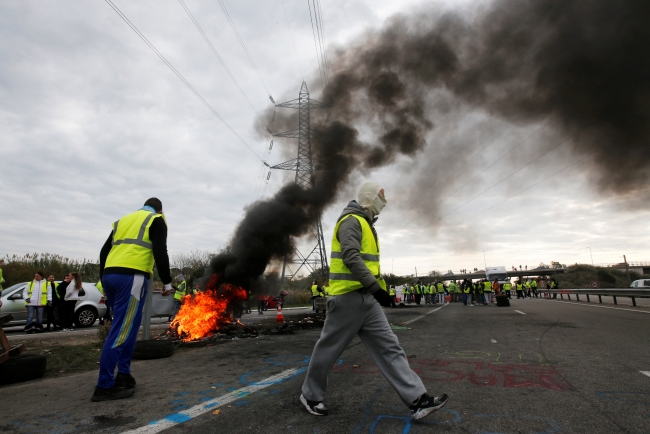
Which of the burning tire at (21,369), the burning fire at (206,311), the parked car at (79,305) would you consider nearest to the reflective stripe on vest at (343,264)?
the burning tire at (21,369)

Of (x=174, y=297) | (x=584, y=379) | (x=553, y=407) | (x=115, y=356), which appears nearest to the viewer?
(x=553, y=407)

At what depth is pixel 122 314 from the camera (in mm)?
3688

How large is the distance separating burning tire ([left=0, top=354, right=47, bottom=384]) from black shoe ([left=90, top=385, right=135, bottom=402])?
5.19 feet

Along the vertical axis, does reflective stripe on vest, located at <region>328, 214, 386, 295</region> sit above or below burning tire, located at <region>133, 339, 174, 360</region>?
above

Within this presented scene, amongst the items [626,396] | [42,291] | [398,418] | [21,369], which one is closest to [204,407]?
[398,418]

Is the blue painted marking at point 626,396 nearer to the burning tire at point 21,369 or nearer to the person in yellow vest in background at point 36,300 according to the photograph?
the burning tire at point 21,369

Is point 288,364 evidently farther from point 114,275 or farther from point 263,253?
point 263,253

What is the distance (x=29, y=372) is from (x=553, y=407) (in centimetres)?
538

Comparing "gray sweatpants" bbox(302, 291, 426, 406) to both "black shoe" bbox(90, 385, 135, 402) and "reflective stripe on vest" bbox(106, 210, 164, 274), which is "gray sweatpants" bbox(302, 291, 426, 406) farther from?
"reflective stripe on vest" bbox(106, 210, 164, 274)

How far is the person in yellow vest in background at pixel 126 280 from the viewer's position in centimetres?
355

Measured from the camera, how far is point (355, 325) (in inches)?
122

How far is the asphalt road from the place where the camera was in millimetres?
2719

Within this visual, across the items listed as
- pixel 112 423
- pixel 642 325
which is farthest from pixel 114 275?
pixel 642 325

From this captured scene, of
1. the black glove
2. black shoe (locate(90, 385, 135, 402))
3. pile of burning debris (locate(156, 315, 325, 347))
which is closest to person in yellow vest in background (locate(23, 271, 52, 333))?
pile of burning debris (locate(156, 315, 325, 347))
